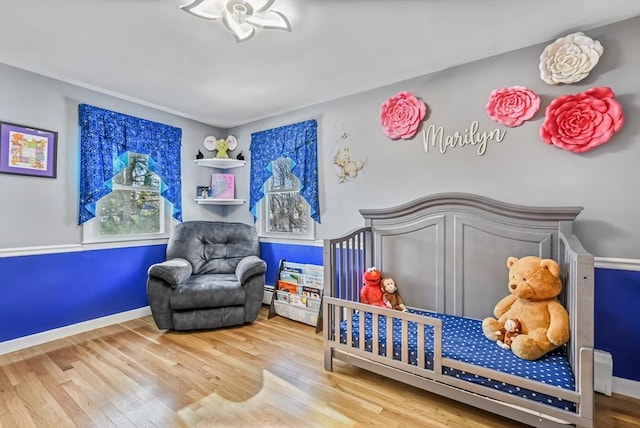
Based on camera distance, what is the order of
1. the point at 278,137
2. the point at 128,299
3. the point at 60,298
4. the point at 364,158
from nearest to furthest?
1. the point at 60,298
2. the point at 364,158
3. the point at 128,299
4. the point at 278,137

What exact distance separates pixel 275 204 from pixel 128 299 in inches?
72.6

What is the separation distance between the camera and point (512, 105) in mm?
2082

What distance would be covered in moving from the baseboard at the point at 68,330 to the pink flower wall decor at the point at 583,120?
3976mm

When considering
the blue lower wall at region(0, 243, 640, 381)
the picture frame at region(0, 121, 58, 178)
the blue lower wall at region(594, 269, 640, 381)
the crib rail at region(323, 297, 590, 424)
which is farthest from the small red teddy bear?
the picture frame at region(0, 121, 58, 178)

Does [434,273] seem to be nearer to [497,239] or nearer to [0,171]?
[497,239]

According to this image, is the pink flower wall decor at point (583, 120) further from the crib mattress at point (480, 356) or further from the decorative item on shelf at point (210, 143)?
the decorative item on shelf at point (210, 143)

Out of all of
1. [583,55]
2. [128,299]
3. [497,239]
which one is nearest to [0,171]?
[128,299]

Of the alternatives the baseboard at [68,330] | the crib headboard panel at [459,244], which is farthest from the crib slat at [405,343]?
the baseboard at [68,330]

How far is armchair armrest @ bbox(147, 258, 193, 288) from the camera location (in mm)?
2613

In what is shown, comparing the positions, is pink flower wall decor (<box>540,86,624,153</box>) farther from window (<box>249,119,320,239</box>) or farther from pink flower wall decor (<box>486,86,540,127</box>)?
window (<box>249,119,320,239</box>)

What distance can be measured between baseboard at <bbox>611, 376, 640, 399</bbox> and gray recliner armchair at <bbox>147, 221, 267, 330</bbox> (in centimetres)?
268

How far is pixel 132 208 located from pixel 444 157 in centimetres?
315

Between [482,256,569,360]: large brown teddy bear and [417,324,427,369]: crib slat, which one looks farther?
[417,324,427,369]: crib slat

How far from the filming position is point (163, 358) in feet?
7.36
